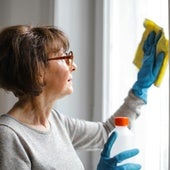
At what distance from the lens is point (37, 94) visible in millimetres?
1057

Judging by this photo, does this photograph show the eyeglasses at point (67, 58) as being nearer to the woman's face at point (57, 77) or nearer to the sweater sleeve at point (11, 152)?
the woman's face at point (57, 77)

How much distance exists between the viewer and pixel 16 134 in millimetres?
987

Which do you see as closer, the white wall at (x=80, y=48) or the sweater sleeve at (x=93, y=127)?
the sweater sleeve at (x=93, y=127)

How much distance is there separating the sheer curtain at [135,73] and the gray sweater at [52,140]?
78 millimetres

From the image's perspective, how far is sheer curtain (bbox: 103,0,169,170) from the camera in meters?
1.19

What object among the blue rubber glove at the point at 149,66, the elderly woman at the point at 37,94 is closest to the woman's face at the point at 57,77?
the elderly woman at the point at 37,94

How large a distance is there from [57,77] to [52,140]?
0.20 m

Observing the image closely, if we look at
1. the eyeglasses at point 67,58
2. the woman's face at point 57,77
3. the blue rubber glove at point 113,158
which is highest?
the eyeglasses at point 67,58

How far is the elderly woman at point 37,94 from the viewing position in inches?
38.7

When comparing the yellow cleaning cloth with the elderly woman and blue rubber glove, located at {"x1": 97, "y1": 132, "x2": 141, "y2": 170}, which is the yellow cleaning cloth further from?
blue rubber glove, located at {"x1": 97, "y1": 132, "x2": 141, "y2": 170}

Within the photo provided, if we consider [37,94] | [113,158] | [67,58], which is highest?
[67,58]

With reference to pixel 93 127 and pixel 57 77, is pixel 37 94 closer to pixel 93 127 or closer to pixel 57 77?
pixel 57 77

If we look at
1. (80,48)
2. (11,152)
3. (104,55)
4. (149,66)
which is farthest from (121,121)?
(80,48)

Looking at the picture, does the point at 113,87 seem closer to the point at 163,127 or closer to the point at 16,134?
the point at 163,127
